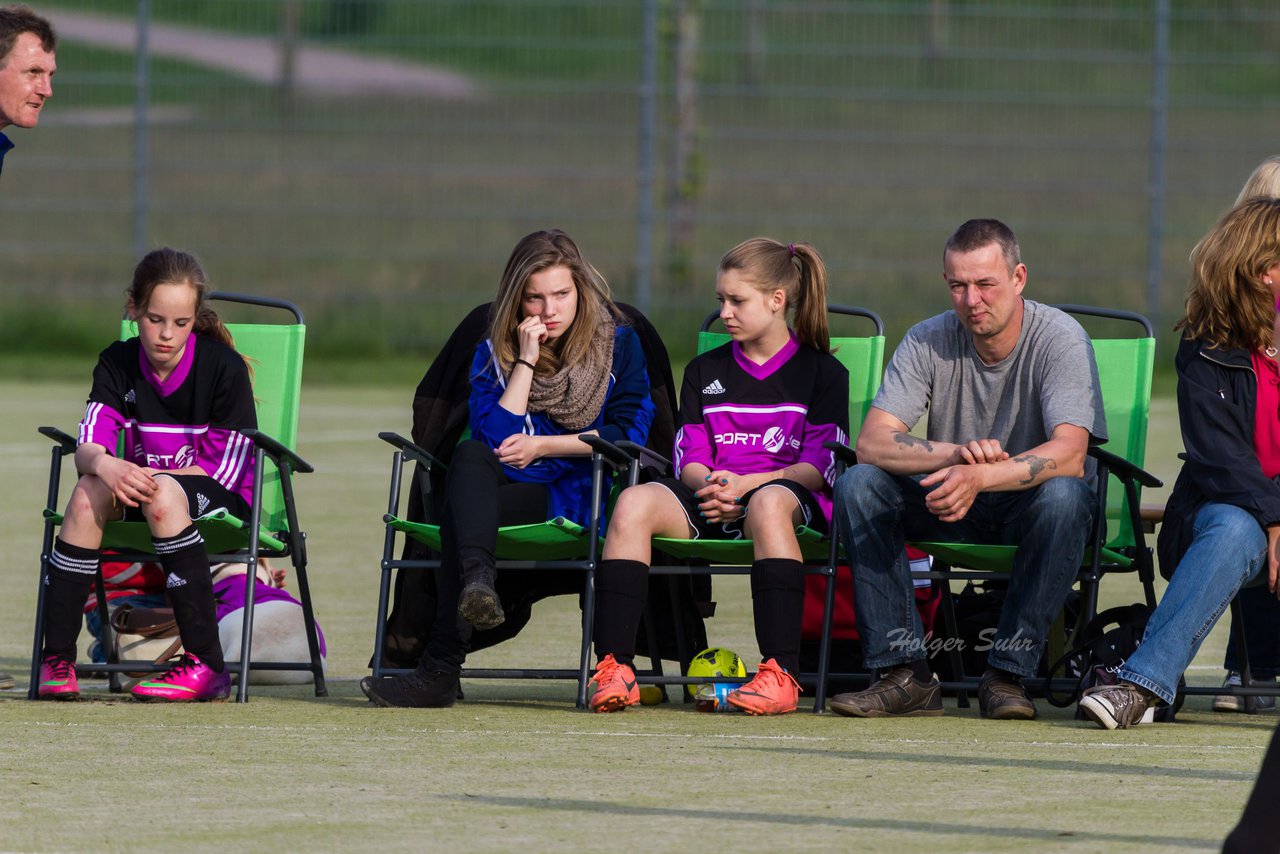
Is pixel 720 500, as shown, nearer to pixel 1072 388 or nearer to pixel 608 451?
pixel 608 451

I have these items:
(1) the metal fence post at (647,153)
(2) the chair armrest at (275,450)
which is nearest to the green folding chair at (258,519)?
(2) the chair armrest at (275,450)

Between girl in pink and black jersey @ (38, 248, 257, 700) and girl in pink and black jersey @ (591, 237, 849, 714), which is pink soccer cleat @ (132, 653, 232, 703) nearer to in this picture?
girl in pink and black jersey @ (38, 248, 257, 700)

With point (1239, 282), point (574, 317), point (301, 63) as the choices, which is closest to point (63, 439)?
point (574, 317)

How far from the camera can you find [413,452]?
6.39m

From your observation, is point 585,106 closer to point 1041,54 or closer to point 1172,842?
point 1041,54

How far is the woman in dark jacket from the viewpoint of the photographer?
5.61 meters

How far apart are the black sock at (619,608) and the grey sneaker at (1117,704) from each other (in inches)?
47.4

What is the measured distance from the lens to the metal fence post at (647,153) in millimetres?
18859

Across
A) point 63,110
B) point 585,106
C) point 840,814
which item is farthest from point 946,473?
point 63,110

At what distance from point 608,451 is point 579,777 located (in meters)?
1.46

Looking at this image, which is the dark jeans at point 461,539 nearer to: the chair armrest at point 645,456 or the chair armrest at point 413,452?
the chair armrest at point 413,452

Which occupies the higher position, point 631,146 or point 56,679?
point 631,146

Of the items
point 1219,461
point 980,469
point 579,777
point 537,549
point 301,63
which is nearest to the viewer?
point 579,777

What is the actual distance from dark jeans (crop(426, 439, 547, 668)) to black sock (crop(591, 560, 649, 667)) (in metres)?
0.33
